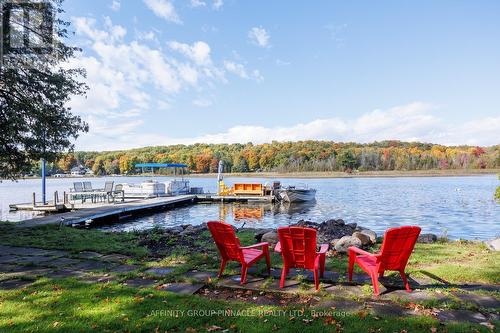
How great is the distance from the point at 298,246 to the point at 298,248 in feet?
0.09

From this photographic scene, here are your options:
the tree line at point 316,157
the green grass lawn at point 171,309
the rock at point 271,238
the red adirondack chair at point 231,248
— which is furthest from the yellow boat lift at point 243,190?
the tree line at point 316,157

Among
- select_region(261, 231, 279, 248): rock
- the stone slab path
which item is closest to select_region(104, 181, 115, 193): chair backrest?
the stone slab path

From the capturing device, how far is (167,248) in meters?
7.31

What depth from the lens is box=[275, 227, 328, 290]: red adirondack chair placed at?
4348 millimetres

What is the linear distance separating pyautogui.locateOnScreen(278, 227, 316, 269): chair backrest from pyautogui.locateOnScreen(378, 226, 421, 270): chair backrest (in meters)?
0.81

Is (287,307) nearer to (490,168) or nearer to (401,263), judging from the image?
(401,263)

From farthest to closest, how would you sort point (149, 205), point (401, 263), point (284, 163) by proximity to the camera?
point (284, 163) → point (149, 205) → point (401, 263)

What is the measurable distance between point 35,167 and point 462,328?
12.2 meters

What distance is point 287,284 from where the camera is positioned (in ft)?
14.9

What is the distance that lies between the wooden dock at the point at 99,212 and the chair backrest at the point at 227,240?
8661 mm

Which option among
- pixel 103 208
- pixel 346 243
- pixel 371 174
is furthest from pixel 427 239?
pixel 371 174

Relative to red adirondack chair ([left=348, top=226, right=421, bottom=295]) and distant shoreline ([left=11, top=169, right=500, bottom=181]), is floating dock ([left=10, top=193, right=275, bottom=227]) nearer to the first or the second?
red adirondack chair ([left=348, top=226, right=421, bottom=295])

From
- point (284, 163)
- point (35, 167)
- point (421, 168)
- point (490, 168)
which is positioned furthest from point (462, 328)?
point (490, 168)

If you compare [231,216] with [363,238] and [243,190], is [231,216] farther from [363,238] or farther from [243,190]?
[363,238]
